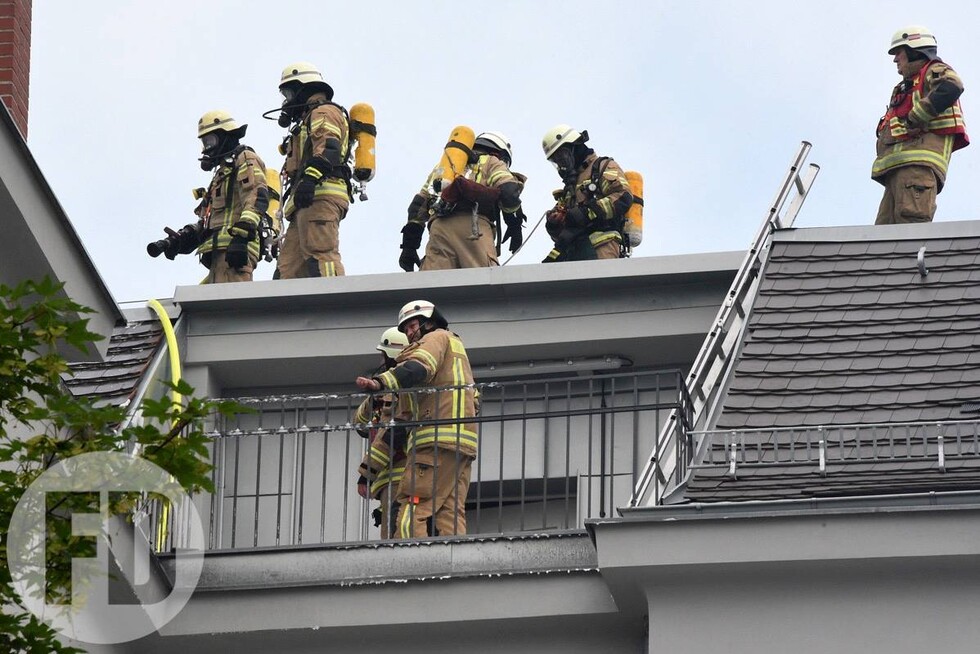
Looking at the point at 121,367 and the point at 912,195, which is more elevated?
the point at 912,195

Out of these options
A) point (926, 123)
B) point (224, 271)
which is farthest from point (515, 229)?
point (926, 123)

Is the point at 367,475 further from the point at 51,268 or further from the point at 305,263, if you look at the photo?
the point at 305,263

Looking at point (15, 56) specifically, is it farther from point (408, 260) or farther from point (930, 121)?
point (930, 121)

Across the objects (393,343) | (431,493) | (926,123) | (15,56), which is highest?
(926,123)

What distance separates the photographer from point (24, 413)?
8469mm

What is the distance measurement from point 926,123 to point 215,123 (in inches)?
Result: 211

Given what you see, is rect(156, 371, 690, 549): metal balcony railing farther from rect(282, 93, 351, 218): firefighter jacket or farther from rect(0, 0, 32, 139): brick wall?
rect(282, 93, 351, 218): firefighter jacket

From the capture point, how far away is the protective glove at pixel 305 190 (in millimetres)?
17484

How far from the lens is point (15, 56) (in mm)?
12984

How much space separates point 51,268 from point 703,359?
3.81m

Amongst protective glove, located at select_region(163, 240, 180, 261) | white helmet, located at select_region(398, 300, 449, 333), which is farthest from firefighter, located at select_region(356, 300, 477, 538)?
protective glove, located at select_region(163, 240, 180, 261)

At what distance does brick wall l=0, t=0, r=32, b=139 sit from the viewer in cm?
1296

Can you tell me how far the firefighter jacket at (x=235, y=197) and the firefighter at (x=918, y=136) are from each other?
4.58 m

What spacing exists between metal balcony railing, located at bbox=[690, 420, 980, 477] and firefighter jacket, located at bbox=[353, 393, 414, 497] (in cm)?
183
